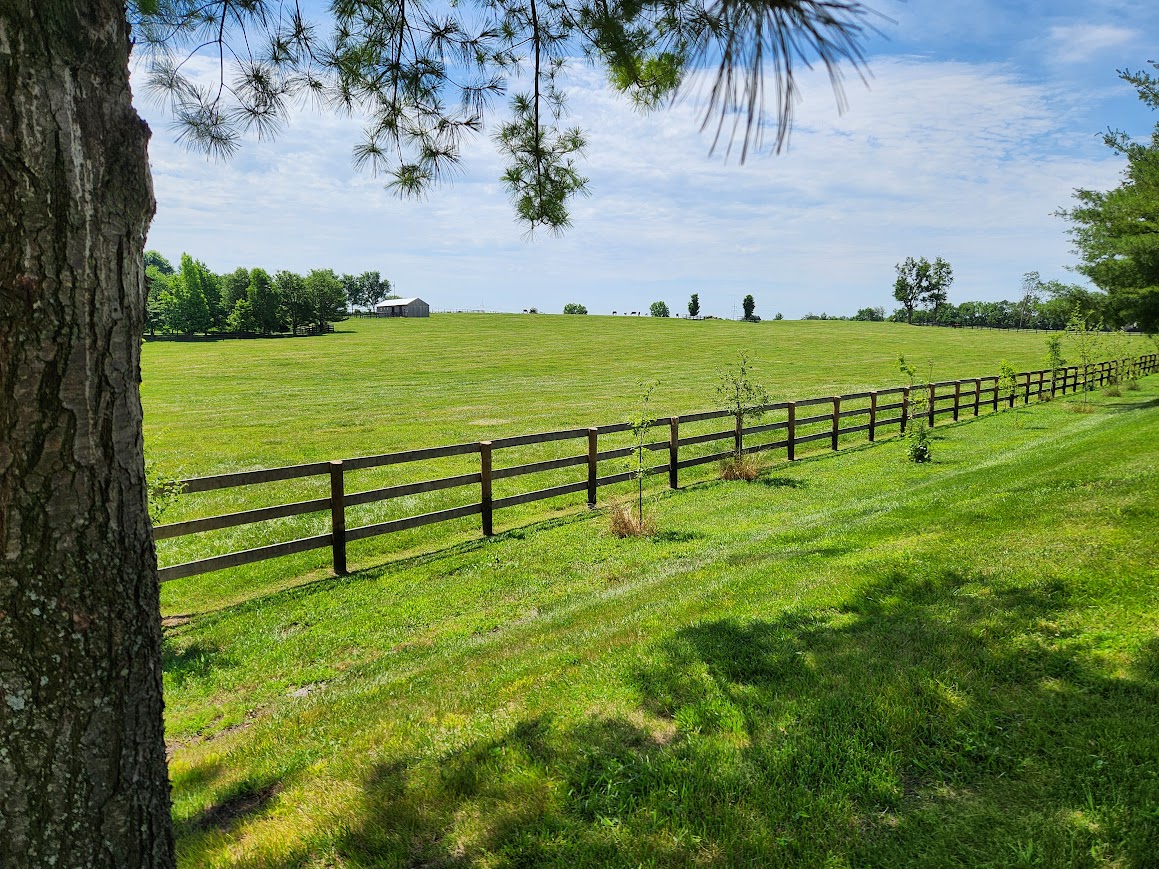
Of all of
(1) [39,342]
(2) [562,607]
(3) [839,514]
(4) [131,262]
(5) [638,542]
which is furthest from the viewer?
(3) [839,514]

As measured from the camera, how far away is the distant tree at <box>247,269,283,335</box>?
244ft

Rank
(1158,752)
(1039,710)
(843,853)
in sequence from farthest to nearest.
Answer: (1039,710)
(1158,752)
(843,853)

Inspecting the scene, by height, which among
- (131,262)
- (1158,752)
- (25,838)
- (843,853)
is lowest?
(843,853)

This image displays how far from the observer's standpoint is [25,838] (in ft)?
5.56

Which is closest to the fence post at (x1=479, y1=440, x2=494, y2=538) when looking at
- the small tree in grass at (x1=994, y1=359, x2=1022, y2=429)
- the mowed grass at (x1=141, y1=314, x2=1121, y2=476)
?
the mowed grass at (x1=141, y1=314, x2=1121, y2=476)

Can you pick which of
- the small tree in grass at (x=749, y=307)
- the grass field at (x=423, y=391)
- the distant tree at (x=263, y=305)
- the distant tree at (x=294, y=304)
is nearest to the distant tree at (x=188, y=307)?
the distant tree at (x=263, y=305)

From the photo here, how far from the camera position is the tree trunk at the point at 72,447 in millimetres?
1639

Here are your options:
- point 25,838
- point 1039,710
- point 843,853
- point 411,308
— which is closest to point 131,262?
point 25,838

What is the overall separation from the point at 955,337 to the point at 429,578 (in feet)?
264

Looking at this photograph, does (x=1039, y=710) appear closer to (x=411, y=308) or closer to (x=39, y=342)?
(x=39, y=342)

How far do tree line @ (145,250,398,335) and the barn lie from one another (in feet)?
72.8

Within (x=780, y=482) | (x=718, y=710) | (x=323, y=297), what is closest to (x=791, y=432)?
(x=780, y=482)

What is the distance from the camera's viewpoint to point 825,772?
2.69 m

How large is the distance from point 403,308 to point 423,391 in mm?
83393
